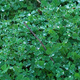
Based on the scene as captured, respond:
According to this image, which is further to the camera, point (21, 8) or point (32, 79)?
point (21, 8)

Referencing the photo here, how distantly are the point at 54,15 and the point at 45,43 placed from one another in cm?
47

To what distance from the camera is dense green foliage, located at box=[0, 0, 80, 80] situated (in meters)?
2.05

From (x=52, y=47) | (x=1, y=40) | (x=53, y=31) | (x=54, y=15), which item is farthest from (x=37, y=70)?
(x=54, y=15)

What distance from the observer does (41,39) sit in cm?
236

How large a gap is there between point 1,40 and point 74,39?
88 centimetres

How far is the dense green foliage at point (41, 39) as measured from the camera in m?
2.05

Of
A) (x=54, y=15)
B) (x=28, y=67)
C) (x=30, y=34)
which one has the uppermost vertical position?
(x=54, y=15)

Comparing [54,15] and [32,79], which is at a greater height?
[54,15]

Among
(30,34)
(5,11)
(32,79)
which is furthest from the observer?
(5,11)

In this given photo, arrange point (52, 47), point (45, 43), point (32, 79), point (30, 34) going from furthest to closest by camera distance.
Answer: point (30, 34)
point (45, 43)
point (52, 47)
point (32, 79)

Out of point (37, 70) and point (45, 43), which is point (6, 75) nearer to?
point (37, 70)

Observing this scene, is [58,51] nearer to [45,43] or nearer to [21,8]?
[45,43]

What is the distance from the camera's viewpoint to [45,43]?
7.67 feet

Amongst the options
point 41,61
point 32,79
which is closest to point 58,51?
point 41,61
